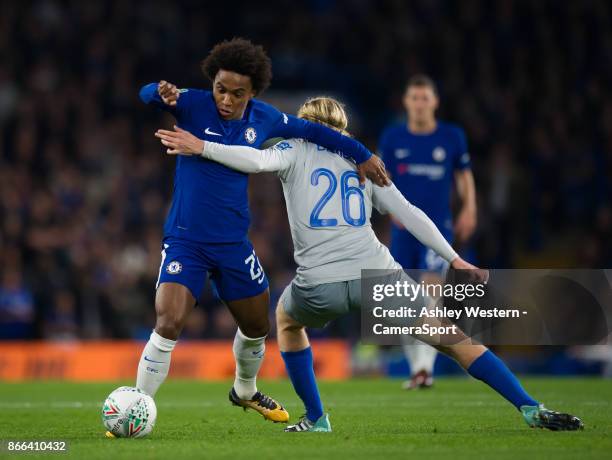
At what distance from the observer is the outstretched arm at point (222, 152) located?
645 cm

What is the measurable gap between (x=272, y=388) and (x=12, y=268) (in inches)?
207

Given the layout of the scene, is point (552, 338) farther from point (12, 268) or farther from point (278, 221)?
point (12, 268)

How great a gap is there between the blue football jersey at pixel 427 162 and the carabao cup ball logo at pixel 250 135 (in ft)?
12.2

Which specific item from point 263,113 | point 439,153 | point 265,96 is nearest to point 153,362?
point 263,113

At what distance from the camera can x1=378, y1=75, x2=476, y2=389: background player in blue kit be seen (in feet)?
33.8

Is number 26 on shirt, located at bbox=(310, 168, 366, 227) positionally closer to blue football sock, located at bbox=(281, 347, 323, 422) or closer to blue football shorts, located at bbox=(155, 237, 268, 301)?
blue football shorts, located at bbox=(155, 237, 268, 301)

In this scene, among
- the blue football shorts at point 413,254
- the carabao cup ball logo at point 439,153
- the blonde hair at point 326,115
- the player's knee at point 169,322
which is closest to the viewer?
the player's knee at point 169,322

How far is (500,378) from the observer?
647cm

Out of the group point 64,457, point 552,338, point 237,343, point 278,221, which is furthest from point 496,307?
point 278,221

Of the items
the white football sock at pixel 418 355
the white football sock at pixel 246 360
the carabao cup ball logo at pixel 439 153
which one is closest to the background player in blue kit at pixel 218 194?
the white football sock at pixel 246 360

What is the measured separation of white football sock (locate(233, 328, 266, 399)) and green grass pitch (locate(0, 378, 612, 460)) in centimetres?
24

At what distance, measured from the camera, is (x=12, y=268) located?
15.1 metres

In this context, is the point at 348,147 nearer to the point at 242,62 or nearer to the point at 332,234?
the point at 332,234

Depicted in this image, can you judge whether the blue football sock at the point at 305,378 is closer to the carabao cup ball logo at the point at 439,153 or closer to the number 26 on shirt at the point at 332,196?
the number 26 on shirt at the point at 332,196
